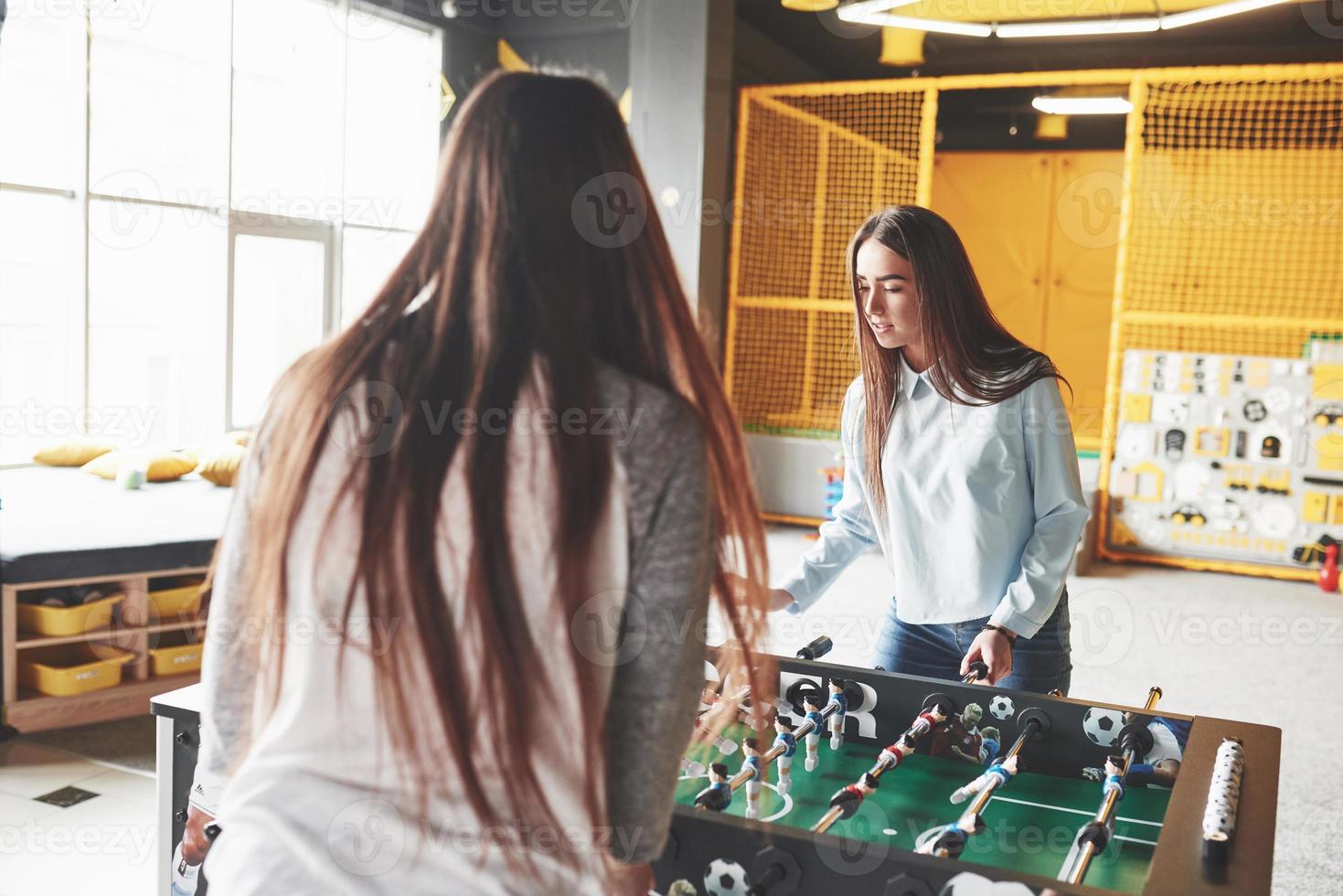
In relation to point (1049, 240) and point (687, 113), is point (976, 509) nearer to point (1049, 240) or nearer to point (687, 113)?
point (687, 113)

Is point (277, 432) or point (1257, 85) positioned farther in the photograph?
point (1257, 85)

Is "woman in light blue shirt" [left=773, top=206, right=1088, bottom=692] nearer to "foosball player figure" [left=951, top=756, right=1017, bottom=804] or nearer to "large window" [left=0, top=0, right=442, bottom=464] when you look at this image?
"foosball player figure" [left=951, top=756, right=1017, bottom=804]

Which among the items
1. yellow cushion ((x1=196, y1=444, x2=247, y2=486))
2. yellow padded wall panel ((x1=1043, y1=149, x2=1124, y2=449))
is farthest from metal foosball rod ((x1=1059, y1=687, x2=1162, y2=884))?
yellow padded wall panel ((x1=1043, y1=149, x2=1124, y2=449))

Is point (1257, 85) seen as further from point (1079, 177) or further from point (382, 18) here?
point (382, 18)

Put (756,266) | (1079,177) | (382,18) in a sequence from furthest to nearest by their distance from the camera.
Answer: (1079,177) → (756,266) → (382,18)

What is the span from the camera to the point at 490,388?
94 cm

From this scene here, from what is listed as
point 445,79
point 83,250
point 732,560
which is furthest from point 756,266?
point 732,560

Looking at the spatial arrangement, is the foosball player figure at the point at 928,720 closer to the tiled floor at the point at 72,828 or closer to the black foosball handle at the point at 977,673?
the black foosball handle at the point at 977,673

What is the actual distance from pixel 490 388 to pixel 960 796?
1.07m

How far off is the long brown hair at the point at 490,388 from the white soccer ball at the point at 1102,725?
3.11ft

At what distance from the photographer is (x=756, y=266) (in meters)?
8.64

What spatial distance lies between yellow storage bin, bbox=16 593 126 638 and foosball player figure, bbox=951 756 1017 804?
10.2 feet

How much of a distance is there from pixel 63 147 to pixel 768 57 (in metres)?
5.18

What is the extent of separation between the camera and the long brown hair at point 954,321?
7.16 feet
